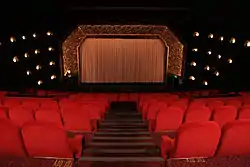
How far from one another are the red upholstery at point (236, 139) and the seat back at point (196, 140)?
80 millimetres

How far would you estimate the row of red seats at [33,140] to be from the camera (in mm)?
3000

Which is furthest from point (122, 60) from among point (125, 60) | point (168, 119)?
point (168, 119)

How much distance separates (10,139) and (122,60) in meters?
15.3

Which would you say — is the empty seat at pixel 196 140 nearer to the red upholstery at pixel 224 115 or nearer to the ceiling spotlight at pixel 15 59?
the red upholstery at pixel 224 115

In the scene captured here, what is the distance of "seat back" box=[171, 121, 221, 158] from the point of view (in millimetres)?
2961

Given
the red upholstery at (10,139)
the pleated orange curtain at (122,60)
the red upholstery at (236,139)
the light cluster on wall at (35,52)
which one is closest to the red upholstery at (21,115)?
the red upholstery at (10,139)

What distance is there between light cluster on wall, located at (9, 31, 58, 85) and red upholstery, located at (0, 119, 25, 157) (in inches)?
399

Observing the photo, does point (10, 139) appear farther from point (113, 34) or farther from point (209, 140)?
point (113, 34)

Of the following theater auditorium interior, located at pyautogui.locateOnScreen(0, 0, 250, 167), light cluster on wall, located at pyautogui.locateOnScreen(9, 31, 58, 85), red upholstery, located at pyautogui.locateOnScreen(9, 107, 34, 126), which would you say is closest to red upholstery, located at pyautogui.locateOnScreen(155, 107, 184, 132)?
theater auditorium interior, located at pyautogui.locateOnScreen(0, 0, 250, 167)

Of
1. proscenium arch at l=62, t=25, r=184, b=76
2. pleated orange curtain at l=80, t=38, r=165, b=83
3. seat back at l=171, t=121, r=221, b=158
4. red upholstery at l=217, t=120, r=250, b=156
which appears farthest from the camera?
pleated orange curtain at l=80, t=38, r=165, b=83

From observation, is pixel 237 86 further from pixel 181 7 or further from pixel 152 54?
pixel 152 54

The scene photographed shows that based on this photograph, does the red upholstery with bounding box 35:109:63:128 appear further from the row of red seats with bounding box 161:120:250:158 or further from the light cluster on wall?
the light cluster on wall

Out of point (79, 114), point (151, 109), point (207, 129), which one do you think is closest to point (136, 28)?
point (151, 109)

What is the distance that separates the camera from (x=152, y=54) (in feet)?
58.9
